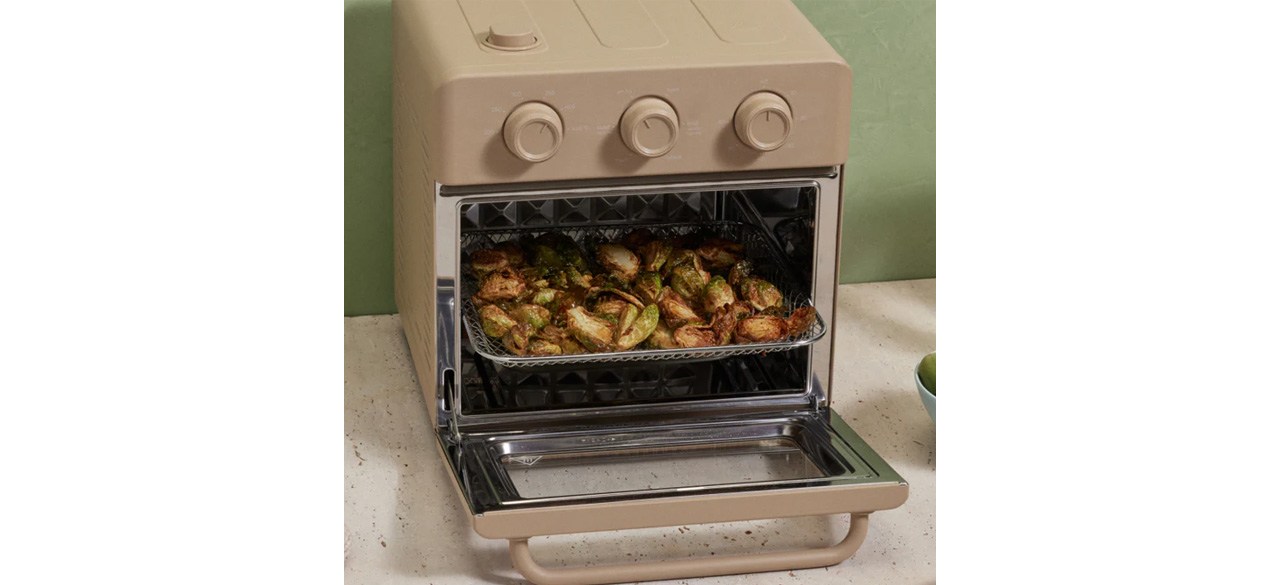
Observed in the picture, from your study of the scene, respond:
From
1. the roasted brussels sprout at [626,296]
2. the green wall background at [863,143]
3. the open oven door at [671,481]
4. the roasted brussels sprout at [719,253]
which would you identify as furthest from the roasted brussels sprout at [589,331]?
the green wall background at [863,143]

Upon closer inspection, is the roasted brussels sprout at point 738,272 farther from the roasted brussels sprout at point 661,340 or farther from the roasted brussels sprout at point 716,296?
the roasted brussels sprout at point 661,340

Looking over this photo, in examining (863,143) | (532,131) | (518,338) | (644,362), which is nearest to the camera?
(532,131)

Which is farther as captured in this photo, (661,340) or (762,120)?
(661,340)

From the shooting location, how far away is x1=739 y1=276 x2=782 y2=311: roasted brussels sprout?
1.89 m

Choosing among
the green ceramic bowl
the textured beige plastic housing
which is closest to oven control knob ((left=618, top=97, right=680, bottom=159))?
the textured beige plastic housing

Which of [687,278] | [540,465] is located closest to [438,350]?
[540,465]

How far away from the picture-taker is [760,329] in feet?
6.00

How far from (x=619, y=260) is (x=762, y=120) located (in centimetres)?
33

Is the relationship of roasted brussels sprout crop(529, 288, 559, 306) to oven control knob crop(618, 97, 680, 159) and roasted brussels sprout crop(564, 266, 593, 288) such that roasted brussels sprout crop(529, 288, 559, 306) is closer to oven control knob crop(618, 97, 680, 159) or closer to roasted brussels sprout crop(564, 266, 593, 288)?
roasted brussels sprout crop(564, 266, 593, 288)

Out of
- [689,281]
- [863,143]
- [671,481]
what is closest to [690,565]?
[671,481]

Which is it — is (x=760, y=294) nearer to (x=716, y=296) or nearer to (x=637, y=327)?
(x=716, y=296)

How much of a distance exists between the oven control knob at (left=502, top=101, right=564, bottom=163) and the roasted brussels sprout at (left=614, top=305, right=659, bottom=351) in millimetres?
242

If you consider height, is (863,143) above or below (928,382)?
above

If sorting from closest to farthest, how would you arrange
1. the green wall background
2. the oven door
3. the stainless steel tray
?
the oven door
the stainless steel tray
the green wall background
